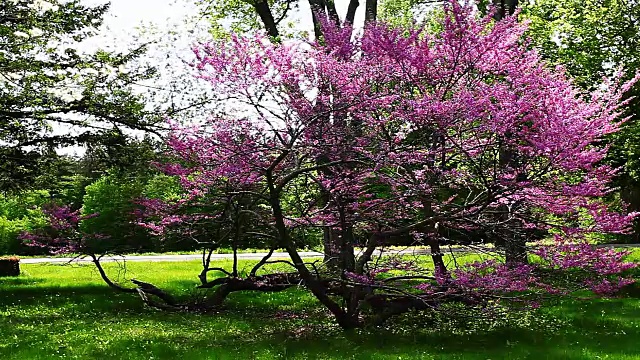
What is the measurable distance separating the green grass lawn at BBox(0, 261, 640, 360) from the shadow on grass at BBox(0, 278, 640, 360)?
0.5 inches

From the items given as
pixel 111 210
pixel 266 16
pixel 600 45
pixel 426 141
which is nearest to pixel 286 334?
pixel 426 141

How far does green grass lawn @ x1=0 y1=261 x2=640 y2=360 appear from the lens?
716 centimetres

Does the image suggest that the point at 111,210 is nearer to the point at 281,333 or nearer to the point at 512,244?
the point at 281,333

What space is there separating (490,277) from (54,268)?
1652cm

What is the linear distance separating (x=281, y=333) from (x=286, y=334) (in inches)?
4.2

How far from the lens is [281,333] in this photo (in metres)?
8.51


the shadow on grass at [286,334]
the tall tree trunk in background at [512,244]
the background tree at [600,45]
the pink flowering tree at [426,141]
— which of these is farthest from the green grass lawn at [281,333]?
the background tree at [600,45]

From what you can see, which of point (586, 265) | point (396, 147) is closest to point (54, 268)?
point (396, 147)

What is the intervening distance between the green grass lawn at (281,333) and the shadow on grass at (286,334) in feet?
0.04

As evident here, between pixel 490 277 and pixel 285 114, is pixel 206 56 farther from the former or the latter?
pixel 490 277

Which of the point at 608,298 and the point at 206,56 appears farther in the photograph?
the point at 608,298

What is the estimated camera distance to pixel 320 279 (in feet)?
28.7

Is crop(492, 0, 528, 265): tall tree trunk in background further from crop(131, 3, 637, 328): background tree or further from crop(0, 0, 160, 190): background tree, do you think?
crop(0, 0, 160, 190): background tree

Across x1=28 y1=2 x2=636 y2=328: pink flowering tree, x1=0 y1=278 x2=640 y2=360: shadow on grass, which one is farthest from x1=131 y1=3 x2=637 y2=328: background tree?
x1=0 y1=278 x2=640 y2=360: shadow on grass
